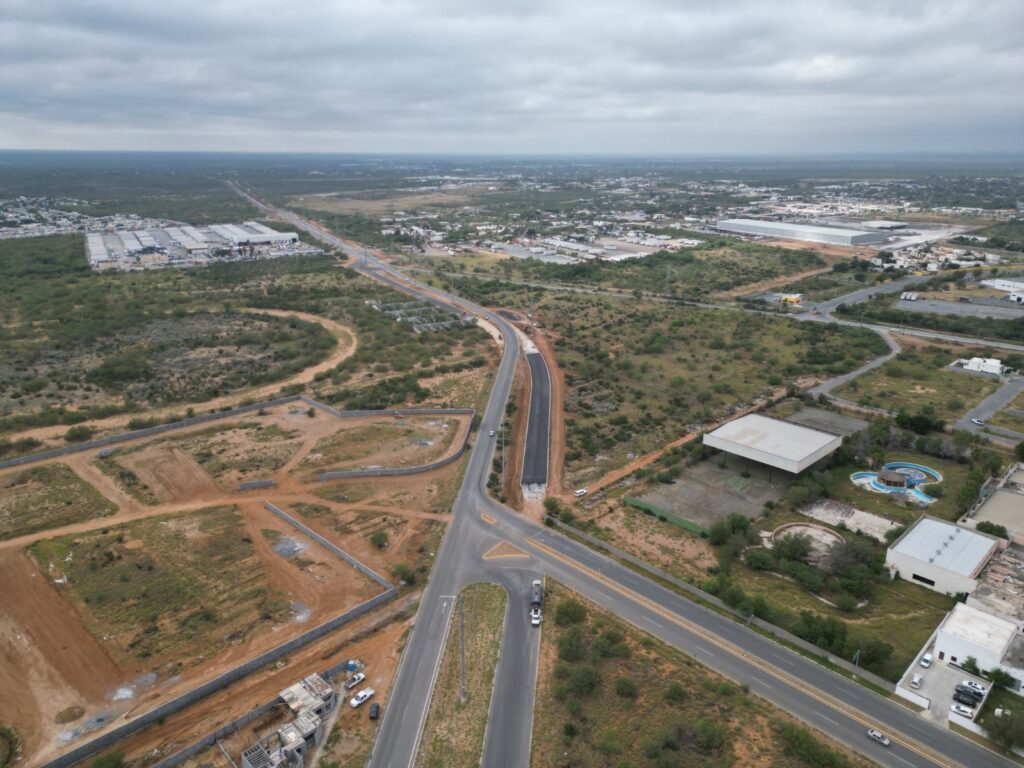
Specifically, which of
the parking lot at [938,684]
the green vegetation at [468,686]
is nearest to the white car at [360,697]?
the green vegetation at [468,686]

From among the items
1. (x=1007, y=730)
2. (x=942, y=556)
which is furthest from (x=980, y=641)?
(x=942, y=556)

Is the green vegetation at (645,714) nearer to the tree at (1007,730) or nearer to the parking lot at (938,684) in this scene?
the parking lot at (938,684)

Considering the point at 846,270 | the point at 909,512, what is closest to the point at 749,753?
the point at 909,512

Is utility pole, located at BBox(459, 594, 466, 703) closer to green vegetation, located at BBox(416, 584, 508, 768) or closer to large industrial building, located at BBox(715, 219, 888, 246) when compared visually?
green vegetation, located at BBox(416, 584, 508, 768)

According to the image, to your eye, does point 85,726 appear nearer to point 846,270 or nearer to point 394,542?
point 394,542

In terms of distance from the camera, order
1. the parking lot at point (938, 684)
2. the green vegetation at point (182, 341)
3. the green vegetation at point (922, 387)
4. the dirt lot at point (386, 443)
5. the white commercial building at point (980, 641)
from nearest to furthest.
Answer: the parking lot at point (938, 684)
the white commercial building at point (980, 641)
the dirt lot at point (386, 443)
the green vegetation at point (922, 387)
the green vegetation at point (182, 341)

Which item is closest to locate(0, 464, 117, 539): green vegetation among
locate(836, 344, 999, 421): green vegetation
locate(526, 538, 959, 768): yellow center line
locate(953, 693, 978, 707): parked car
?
locate(526, 538, 959, 768): yellow center line
